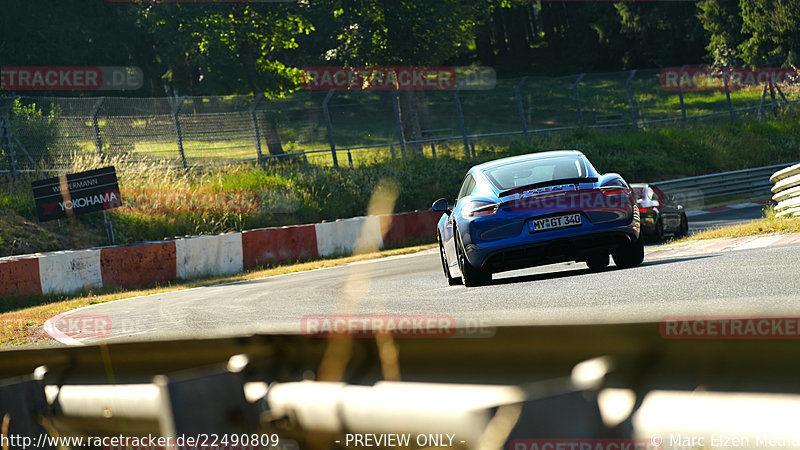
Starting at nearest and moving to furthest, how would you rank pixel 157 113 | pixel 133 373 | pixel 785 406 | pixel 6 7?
pixel 785 406, pixel 133 373, pixel 157 113, pixel 6 7

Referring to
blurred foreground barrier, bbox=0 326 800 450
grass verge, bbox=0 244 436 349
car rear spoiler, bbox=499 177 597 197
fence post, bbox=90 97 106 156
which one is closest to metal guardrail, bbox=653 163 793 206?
grass verge, bbox=0 244 436 349

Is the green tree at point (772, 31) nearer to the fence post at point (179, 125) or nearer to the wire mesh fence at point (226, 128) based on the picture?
the wire mesh fence at point (226, 128)

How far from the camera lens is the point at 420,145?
29.7 m

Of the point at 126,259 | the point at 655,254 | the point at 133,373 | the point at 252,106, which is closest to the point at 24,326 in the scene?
the point at 126,259

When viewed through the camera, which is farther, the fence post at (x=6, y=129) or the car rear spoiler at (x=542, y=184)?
the fence post at (x=6, y=129)

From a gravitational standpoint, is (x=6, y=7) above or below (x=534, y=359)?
above

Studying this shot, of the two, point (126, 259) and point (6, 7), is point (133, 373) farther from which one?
point (6, 7)

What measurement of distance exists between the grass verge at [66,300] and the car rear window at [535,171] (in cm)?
496

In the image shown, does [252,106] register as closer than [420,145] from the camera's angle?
Yes

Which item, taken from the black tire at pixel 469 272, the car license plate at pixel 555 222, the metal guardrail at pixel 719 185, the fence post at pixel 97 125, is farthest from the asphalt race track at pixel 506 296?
the metal guardrail at pixel 719 185

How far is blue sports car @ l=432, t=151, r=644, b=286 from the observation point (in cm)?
944

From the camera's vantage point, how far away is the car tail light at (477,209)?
962 centimetres

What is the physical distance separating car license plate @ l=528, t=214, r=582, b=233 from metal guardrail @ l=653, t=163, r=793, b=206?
1819 cm

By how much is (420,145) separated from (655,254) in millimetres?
16795
